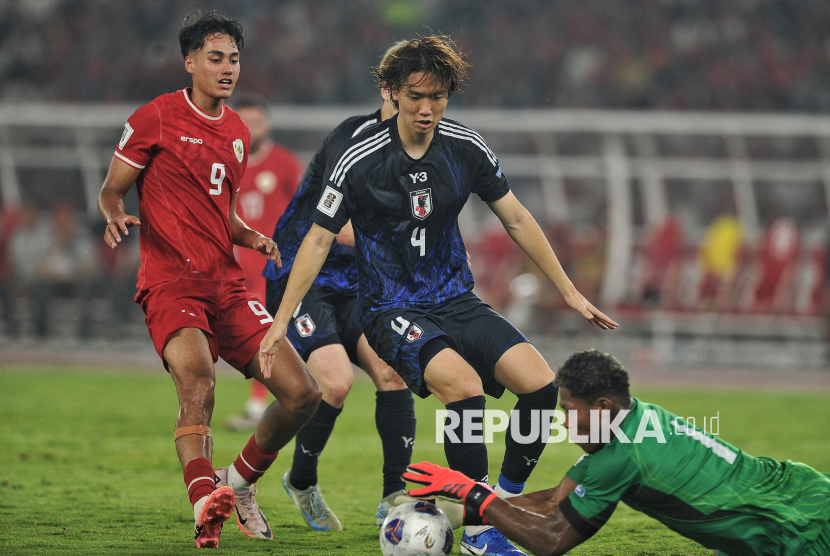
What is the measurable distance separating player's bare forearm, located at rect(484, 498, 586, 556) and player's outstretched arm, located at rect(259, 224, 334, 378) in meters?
1.33

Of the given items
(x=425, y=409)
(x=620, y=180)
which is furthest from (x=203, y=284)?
(x=620, y=180)

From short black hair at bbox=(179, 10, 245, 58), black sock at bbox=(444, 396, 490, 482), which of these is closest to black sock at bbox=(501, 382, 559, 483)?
black sock at bbox=(444, 396, 490, 482)

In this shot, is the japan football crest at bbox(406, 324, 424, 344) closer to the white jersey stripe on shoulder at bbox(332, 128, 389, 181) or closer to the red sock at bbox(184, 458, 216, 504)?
the white jersey stripe on shoulder at bbox(332, 128, 389, 181)

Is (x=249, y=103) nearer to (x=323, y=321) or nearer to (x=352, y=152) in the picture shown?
(x=323, y=321)

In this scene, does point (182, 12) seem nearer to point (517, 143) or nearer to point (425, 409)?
point (517, 143)

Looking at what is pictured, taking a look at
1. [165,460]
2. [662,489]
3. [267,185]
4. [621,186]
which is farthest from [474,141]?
[621,186]

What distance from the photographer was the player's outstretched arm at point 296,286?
14.6 ft

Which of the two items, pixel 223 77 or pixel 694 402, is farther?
pixel 694 402

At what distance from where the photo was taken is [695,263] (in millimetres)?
15586

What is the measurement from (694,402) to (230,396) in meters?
5.55

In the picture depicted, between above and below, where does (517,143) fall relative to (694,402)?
above

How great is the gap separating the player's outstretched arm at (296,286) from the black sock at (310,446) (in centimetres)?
88

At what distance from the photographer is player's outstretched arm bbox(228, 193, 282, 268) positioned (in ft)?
16.3

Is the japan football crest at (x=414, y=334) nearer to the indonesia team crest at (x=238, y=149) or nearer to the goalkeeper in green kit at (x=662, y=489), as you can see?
the goalkeeper in green kit at (x=662, y=489)
